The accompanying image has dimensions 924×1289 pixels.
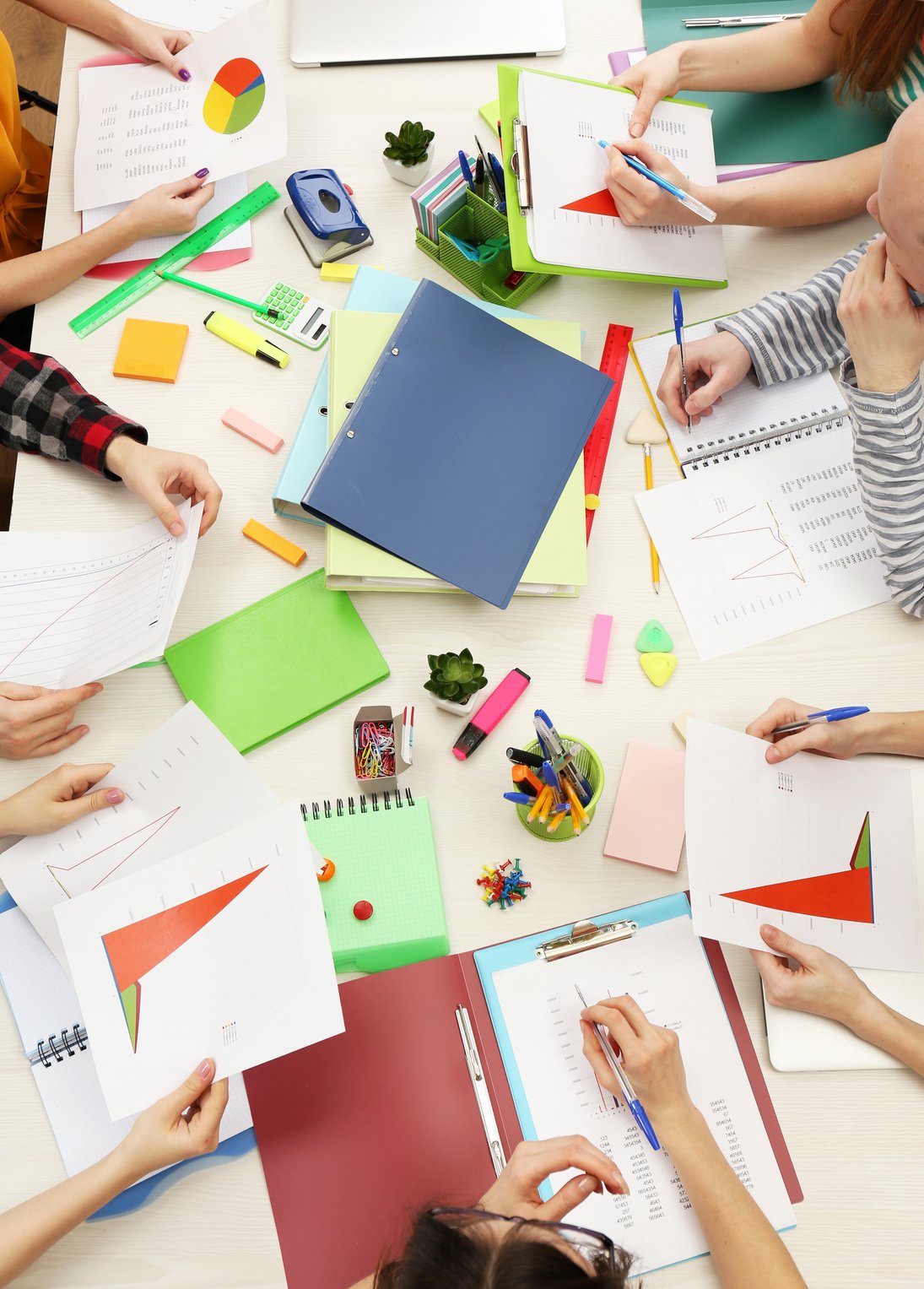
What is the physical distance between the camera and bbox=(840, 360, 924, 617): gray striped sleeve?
1062 mm

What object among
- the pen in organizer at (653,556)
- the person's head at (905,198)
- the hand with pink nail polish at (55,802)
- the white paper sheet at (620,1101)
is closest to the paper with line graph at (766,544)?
the pen in organizer at (653,556)

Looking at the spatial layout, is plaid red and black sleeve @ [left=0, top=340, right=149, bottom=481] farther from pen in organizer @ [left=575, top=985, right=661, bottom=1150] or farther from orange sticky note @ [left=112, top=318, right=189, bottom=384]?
pen in organizer @ [left=575, top=985, right=661, bottom=1150]

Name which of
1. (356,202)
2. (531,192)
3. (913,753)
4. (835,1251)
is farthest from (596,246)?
(835,1251)

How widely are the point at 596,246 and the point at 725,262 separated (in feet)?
0.64

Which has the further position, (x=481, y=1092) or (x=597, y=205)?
(x=597, y=205)

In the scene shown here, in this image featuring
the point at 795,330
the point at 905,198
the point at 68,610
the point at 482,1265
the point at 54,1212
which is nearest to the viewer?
the point at 482,1265

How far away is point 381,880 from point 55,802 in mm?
333

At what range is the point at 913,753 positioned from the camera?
105cm

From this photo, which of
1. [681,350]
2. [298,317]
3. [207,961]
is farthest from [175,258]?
[207,961]

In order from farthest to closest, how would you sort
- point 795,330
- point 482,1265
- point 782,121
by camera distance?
1. point 782,121
2. point 795,330
3. point 482,1265

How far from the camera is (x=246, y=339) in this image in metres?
1.21

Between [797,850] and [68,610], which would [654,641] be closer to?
[797,850]

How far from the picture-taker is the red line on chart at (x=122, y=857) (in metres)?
0.98

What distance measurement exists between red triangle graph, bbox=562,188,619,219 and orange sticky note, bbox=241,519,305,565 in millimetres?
524
